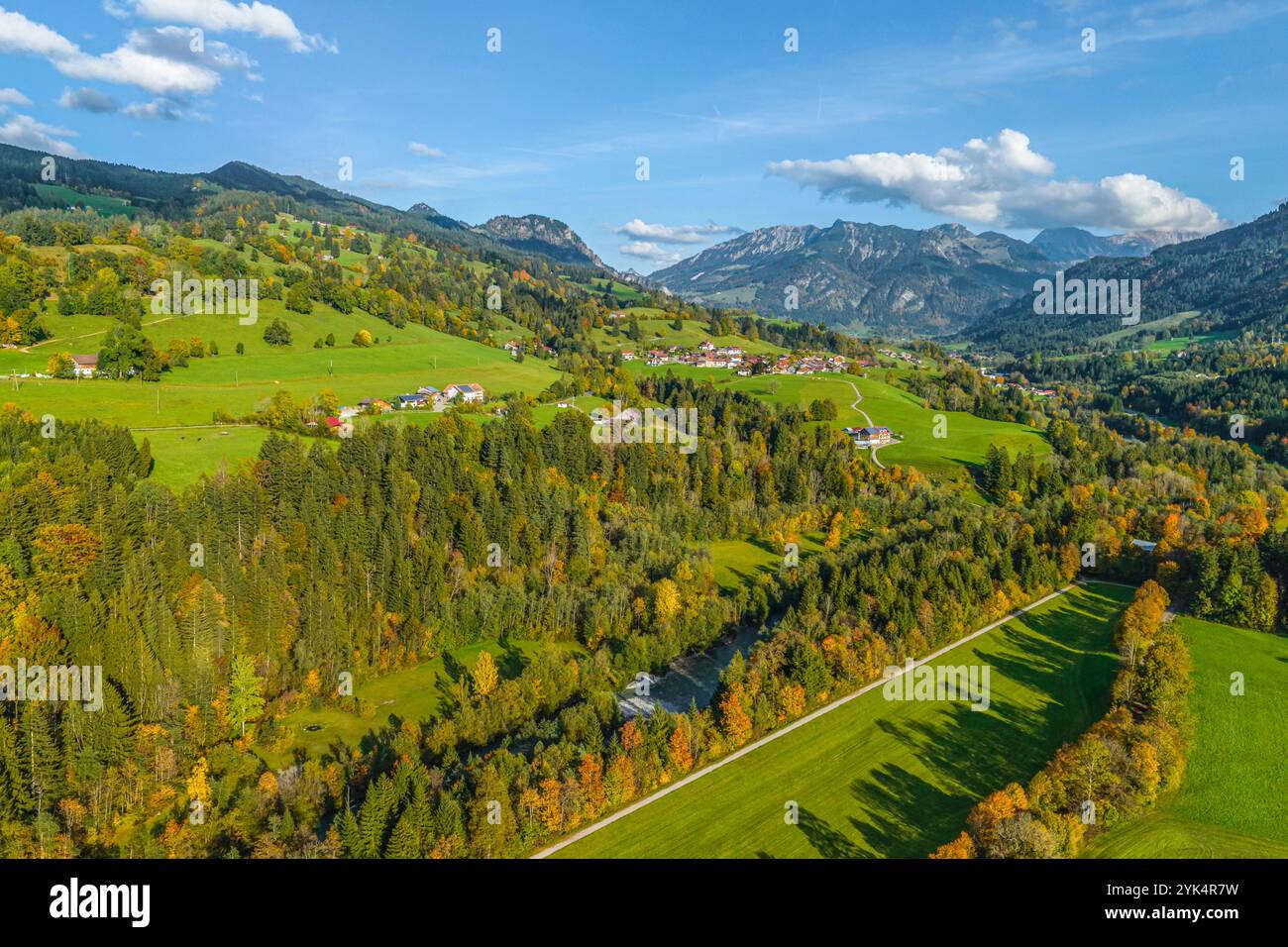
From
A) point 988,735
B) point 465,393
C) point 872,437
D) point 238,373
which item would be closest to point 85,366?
point 238,373

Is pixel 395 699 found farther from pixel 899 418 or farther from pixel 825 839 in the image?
pixel 899 418

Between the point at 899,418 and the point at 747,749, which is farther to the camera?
the point at 899,418

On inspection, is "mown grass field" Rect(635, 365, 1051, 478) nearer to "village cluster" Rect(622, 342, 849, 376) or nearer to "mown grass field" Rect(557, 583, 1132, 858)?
"village cluster" Rect(622, 342, 849, 376)

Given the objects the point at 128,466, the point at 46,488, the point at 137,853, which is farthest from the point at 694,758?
the point at 128,466

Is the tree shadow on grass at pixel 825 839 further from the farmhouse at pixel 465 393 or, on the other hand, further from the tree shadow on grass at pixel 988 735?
the farmhouse at pixel 465 393

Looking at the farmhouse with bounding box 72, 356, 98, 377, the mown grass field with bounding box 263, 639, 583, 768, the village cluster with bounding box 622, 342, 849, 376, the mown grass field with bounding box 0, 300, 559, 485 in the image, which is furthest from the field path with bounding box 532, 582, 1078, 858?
the village cluster with bounding box 622, 342, 849, 376
